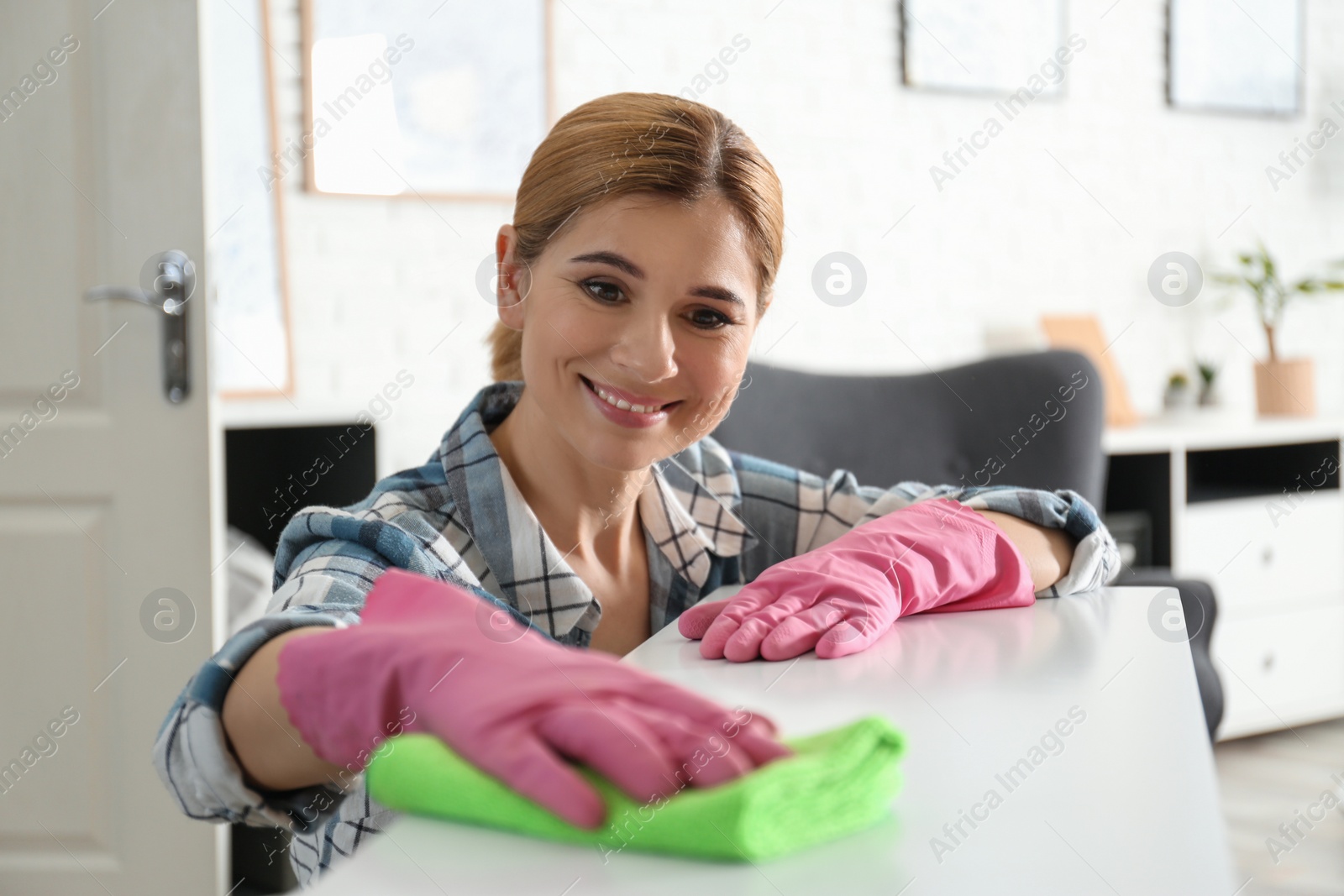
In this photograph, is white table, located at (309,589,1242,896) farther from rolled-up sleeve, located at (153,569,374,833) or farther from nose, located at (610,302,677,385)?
nose, located at (610,302,677,385)

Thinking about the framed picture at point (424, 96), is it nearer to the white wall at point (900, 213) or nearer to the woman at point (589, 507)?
the white wall at point (900, 213)

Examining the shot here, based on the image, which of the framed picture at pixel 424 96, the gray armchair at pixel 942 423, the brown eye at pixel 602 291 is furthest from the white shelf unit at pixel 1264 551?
the brown eye at pixel 602 291

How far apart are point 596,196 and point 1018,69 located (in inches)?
84.0

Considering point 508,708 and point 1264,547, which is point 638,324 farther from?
point 1264,547

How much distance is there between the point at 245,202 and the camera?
2184 mm

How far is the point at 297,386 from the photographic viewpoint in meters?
2.24

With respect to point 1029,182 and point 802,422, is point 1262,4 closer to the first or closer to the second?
point 1029,182

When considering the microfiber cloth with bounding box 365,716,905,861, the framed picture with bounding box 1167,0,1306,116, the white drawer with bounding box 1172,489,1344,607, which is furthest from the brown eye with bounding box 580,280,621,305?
the framed picture with bounding box 1167,0,1306,116

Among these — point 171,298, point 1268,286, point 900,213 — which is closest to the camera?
point 171,298

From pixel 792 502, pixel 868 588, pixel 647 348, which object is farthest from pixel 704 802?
pixel 792 502

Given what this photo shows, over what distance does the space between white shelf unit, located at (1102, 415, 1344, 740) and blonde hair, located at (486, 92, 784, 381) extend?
159cm

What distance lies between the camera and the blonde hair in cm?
94

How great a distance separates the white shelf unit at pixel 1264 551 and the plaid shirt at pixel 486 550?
138cm

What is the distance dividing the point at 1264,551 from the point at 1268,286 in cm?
88
